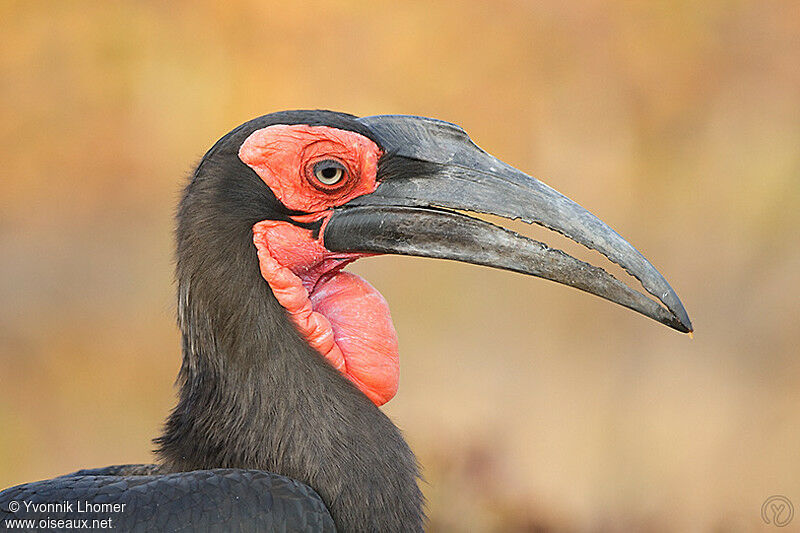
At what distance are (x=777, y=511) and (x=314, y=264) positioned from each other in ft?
8.58

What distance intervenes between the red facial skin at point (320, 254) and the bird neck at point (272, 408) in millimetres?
34

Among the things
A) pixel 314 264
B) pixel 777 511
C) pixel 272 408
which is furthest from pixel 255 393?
pixel 777 511

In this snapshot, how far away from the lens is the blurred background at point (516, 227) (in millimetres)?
3764

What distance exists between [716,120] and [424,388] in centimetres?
158

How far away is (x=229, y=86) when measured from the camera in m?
4.02

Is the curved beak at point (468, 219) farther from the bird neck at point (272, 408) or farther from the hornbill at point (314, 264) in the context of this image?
the bird neck at point (272, 408)

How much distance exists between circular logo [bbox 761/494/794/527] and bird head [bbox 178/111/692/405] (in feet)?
7.51

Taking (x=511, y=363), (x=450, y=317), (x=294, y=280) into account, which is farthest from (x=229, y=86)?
(x=294, y=280)

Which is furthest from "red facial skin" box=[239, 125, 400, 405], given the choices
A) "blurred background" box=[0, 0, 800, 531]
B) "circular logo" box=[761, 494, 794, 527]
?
"circular logo" box=[761, 494, 794, 527]

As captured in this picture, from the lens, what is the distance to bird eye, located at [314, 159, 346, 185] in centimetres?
178

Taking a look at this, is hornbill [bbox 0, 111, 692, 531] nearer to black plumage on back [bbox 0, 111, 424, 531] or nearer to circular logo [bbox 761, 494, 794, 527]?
black plumage on back [bbox 0, 111, 424, 531]

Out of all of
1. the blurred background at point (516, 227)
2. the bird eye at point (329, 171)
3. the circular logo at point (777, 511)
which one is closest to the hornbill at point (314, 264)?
the bird eye at point (329, 171)

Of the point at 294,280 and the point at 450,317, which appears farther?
the point at 450,317

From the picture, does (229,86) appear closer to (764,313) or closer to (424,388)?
(424,388)
